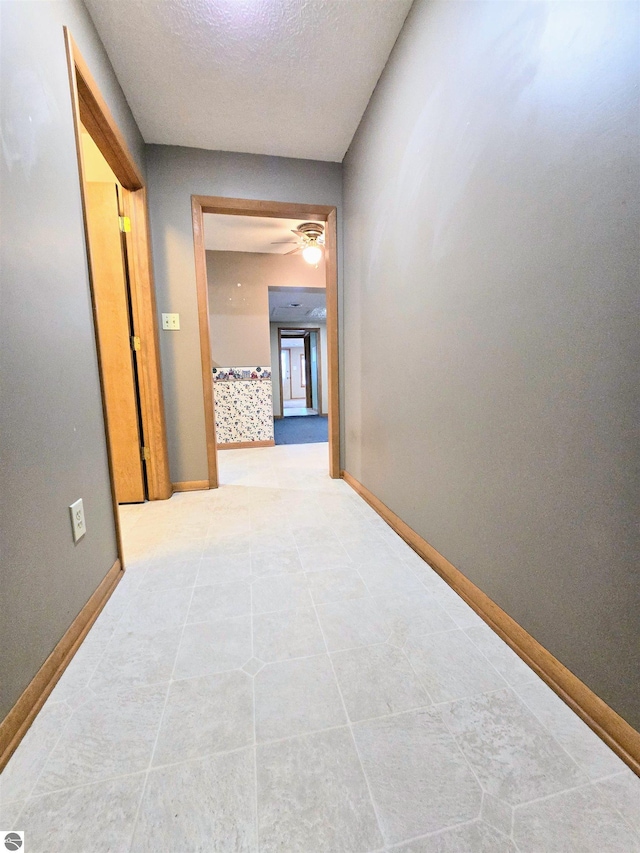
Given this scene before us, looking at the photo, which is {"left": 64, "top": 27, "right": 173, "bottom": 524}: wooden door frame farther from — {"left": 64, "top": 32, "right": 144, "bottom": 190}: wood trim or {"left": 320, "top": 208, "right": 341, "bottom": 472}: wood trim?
{"left": 320, "top": 208, "right": 341, "bottom": 472}: wood trim

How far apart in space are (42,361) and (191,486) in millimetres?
1680

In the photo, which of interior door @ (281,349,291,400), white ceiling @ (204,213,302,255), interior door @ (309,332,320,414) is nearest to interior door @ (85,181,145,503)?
white ceiling @ (204,213,302,255)

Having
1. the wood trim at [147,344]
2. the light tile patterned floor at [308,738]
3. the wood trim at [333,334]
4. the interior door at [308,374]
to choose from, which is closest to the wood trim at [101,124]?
the wood trim at [147,344]

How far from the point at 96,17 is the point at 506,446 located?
93.1 inches

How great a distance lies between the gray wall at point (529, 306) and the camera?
0.74 meters

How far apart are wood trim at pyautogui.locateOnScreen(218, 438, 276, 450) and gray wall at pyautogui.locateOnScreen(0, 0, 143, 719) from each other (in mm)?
2839

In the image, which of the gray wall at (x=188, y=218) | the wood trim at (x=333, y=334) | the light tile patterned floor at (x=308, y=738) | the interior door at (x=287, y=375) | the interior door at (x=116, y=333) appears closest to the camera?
the light tile patterned floor at (x=308, y=738)

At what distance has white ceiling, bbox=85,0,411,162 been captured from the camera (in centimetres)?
144

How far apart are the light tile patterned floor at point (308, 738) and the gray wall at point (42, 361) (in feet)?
0.71

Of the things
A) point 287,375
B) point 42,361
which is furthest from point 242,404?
point 287,375

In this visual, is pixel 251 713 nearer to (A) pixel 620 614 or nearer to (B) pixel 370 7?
(A) pixel 620 614

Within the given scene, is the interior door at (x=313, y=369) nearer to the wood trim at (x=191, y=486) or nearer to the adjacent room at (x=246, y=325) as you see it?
the adjacent room at (x=246, y=325)

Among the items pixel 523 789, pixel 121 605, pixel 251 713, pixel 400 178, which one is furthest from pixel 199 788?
pixel 400 178

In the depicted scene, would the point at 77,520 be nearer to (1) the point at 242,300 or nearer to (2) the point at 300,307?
(1) the point at 242,300
